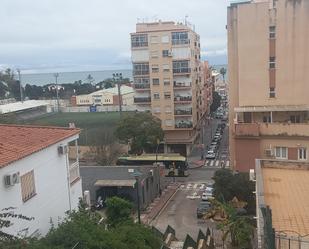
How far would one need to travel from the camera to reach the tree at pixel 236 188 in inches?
1154

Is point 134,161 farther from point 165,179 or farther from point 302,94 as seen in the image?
point 302,94

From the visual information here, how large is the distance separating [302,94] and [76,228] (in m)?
24.8

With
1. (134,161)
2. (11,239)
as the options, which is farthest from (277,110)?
(11,239)

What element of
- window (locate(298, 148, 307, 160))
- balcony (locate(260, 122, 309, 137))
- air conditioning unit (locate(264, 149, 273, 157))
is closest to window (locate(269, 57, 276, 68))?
balcony (locate(260, 122, 309, 137))

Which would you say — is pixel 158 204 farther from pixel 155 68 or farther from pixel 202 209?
pixel 155 68

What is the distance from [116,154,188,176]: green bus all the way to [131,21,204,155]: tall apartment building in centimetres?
1053

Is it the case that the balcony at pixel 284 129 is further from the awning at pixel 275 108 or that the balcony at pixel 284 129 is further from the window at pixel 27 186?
the window at pixel 27 186

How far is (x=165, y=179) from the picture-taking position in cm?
4494

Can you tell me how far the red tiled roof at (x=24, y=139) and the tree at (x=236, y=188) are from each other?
609 inches

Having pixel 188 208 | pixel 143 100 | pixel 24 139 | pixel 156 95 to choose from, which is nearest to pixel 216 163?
pixel 156 95

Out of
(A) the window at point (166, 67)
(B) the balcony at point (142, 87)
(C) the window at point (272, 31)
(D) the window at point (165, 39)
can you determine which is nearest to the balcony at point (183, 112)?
(B) the balcony at point (142, 87)

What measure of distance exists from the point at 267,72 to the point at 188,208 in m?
11.7

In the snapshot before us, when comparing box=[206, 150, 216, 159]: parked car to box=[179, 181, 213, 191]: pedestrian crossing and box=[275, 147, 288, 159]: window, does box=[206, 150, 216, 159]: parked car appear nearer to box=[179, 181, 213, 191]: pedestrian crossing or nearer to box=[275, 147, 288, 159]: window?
box=[179, 181, 213, 191]: pedestrian crossing

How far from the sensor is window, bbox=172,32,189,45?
5819cm
